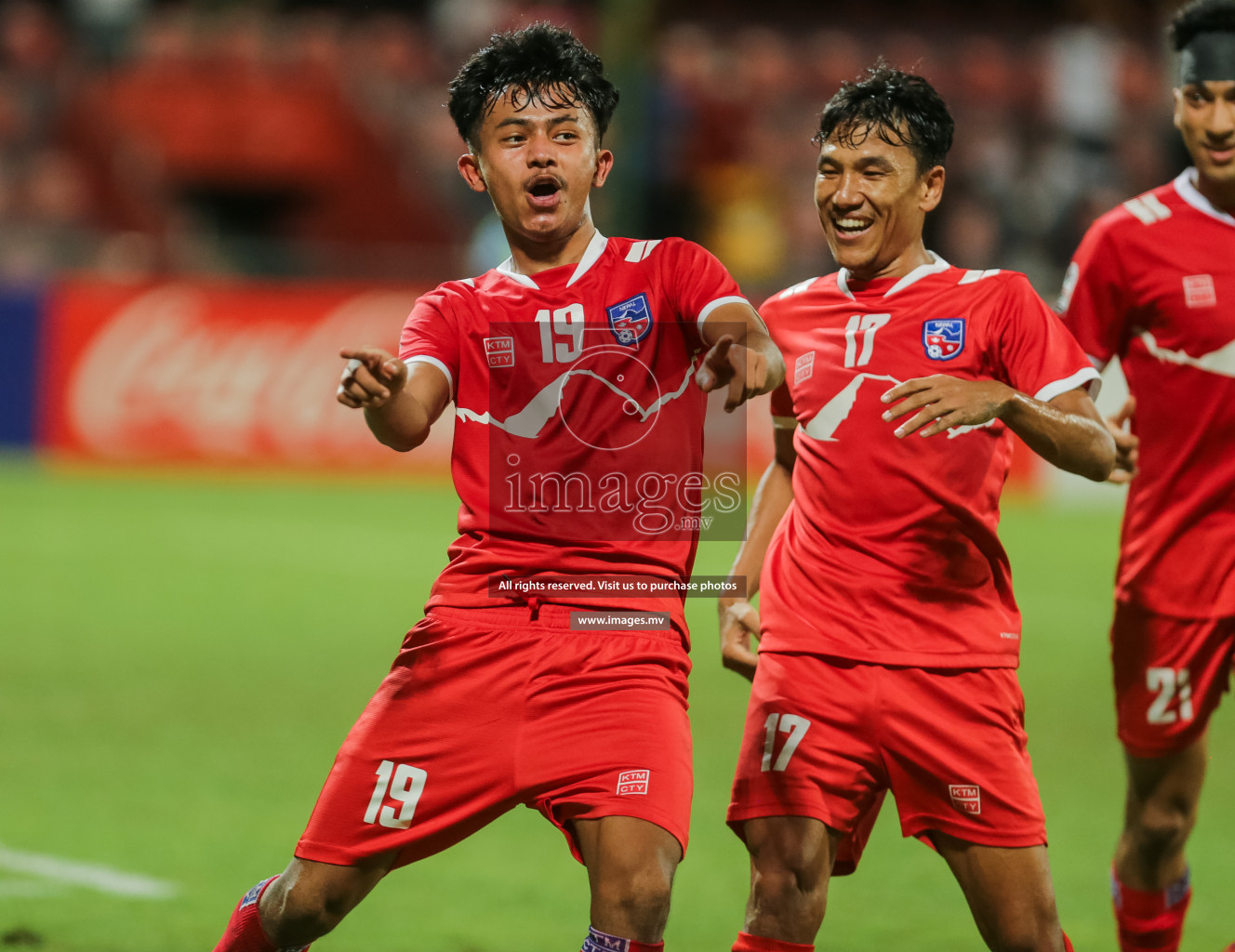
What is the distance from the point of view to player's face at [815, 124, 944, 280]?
367cm

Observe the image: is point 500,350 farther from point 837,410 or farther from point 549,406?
point 837,410

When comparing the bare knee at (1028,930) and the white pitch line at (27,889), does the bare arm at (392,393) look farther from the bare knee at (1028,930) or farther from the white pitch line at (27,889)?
the white pitch line at (27,889)

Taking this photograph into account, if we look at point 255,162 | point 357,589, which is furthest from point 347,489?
point 255,162

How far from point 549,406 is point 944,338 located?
0.83 metres

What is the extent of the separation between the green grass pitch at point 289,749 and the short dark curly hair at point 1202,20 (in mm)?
1746

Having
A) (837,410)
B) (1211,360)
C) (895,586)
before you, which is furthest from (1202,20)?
(895,586)

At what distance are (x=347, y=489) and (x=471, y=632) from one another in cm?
1299

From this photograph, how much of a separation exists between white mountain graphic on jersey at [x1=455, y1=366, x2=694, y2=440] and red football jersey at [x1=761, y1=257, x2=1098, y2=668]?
1.37ft

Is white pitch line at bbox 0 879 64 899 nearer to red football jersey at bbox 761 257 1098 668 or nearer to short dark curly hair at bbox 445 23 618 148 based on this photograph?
red football jersey at bbox 761 257 1098 668

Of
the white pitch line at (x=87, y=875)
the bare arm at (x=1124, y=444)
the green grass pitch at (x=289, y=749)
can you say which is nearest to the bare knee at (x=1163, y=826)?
the green grass pitch at (x=289, y=749)

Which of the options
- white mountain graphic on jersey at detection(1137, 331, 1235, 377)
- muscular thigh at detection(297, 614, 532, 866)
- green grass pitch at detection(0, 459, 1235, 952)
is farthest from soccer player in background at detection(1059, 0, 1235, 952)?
muscular thigh at detection(297, 614, 532, 866)

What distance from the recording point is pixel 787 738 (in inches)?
143

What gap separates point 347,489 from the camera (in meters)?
16.3

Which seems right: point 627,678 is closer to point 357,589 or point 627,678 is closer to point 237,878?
point 237,878
